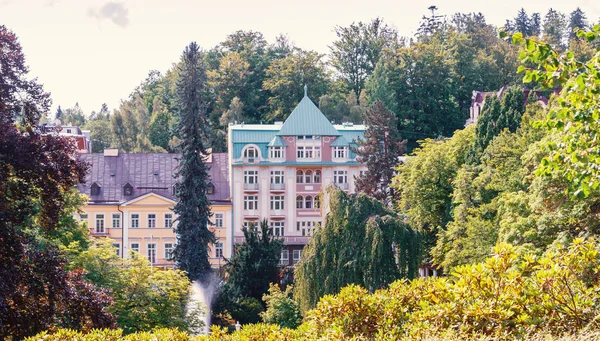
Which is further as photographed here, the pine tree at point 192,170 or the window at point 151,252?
the window at point 151,252

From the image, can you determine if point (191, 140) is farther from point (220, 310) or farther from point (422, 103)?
point (422, 103)

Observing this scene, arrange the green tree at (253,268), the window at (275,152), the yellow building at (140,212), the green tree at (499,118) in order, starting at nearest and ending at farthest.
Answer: the green tree at (499,118) → the green tree at (253,268) → the yellow building at (140,212) → the window at (275,152)

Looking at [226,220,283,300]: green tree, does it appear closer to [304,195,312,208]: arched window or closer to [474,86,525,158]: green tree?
[474,86,525,158]: green tree

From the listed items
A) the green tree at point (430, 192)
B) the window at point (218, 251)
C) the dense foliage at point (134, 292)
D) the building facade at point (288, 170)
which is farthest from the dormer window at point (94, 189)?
the dense foliage at point (134, 292)

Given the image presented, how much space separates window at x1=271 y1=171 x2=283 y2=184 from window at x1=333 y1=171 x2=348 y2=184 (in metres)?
3.76

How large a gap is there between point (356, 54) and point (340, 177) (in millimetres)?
23788

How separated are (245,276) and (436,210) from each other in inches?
389

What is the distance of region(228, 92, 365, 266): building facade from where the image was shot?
69500 millimetres

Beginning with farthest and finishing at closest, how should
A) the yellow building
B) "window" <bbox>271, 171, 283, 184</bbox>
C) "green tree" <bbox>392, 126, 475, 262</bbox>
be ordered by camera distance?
"window" <bbox>271, 171, 283, 184</bbox> → the yellow building → "green tree" <bbox>392, 126, 475, 262</bbox>

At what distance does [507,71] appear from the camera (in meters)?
90.8

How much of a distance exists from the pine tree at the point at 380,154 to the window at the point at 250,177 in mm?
11799

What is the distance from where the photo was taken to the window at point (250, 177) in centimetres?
6981

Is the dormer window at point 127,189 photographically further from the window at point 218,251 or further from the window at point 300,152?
the window at point 300,152

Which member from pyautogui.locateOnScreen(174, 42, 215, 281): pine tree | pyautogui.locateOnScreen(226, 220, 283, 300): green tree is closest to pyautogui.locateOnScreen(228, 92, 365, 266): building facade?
pyautogui.locateOnScreen(174, 42, 215, 281): pine tree
